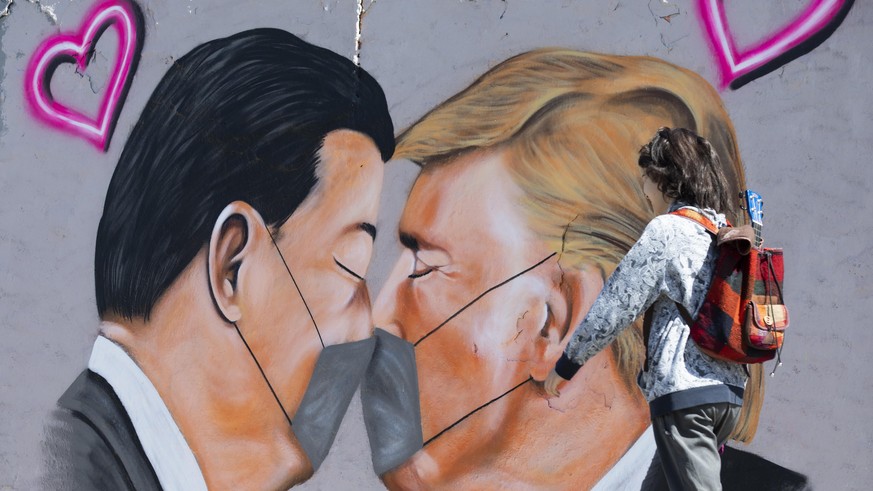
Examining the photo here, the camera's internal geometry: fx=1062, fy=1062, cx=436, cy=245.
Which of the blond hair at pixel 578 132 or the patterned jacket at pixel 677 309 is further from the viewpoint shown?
the blond hair at pixel 578 132

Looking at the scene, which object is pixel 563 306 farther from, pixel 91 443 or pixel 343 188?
pixel 91 443

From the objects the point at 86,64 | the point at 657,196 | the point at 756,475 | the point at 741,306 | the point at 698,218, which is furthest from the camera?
the point at 86,64

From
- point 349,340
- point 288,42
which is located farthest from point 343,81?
point 349,340

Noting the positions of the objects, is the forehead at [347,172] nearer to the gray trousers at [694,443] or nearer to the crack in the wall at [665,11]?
the crack in the wall at [665,11]

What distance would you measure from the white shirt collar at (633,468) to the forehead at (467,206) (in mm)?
908

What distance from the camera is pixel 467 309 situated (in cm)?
414

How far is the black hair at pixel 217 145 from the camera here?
425 cm

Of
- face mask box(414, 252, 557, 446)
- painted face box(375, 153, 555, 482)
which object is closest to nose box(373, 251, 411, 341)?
painted face box(375, 153, 555, 482)

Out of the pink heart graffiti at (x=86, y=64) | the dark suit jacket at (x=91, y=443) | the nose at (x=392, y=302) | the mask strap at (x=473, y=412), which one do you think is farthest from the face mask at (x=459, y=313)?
the pink heart graffiti at (x=86, y=64)

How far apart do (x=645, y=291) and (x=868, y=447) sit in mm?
1680

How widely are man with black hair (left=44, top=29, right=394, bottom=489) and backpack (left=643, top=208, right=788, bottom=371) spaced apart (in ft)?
5.64

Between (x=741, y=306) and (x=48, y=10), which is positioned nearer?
(x=741, y=306)

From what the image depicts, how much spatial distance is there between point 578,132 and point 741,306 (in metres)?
1.56

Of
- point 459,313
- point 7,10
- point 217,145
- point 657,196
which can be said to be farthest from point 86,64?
point 657,196
